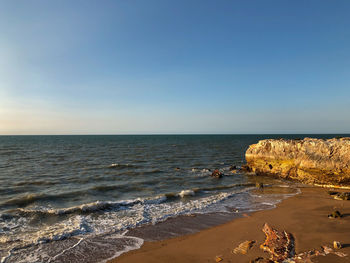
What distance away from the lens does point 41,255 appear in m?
8.02

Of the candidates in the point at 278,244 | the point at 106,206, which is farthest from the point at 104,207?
the point at 278,244

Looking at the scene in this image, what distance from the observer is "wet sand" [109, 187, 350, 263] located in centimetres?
758

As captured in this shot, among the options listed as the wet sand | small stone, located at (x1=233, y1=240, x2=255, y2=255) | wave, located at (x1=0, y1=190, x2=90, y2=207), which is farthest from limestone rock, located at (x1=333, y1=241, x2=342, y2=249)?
wave, located at (x1=0, y1=190, x2=90, y2=207)

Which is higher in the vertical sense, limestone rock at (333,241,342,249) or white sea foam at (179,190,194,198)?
limestone rock at (333,241,342,249)

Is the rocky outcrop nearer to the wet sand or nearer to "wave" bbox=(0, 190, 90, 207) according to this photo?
the wet sand

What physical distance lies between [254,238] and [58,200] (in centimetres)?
1343

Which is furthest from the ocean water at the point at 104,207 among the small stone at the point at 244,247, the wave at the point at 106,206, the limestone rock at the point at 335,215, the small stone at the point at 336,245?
the small stone at the point at 336,245

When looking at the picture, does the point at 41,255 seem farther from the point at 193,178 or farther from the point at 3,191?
the point at 193,178

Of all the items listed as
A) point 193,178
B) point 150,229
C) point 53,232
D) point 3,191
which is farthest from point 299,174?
point 3,191

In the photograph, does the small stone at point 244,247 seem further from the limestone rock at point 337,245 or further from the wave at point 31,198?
the wave at point 31,198

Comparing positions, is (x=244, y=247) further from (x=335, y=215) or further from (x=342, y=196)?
(x=342, y=196)

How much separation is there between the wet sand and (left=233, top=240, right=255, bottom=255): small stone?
0.15 metres

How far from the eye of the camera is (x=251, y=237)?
8.98 m

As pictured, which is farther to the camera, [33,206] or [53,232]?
[33,206]
